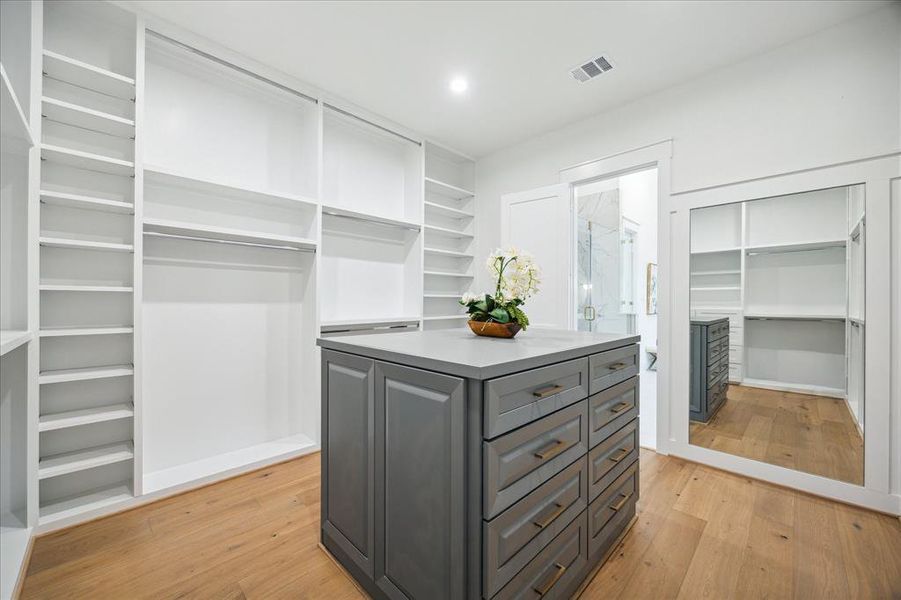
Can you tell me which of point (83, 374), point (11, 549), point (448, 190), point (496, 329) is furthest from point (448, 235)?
point (11, 549)

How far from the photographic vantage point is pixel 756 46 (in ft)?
8.08

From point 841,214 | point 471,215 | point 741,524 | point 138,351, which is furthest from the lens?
point 471,215

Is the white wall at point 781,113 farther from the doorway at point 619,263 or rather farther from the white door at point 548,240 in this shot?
the white door at point 548,240

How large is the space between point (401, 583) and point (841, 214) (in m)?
3.12

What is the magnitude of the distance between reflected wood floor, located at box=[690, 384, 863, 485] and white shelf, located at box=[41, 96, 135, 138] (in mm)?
4185

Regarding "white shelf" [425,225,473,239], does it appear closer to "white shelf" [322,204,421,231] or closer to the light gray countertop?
"white shelf" [322,204,421,231]

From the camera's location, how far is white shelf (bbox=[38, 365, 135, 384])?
1870 mm

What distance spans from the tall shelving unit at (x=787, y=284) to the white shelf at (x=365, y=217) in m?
2.39

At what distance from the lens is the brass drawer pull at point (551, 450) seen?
49.5 inches

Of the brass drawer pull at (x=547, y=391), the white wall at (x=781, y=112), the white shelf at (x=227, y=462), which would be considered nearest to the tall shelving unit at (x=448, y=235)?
the white wall at (x=781, y=112)

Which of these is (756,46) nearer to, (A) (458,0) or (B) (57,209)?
(A) (458,0)

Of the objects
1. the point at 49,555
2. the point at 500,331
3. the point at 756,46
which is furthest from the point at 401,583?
the point at 756,46

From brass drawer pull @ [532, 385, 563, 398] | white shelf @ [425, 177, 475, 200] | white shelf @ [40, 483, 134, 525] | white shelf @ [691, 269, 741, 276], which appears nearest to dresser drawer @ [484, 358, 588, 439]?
brass drawer pull @ [532, 385, 563, 398]

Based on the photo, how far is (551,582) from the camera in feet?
4.30
